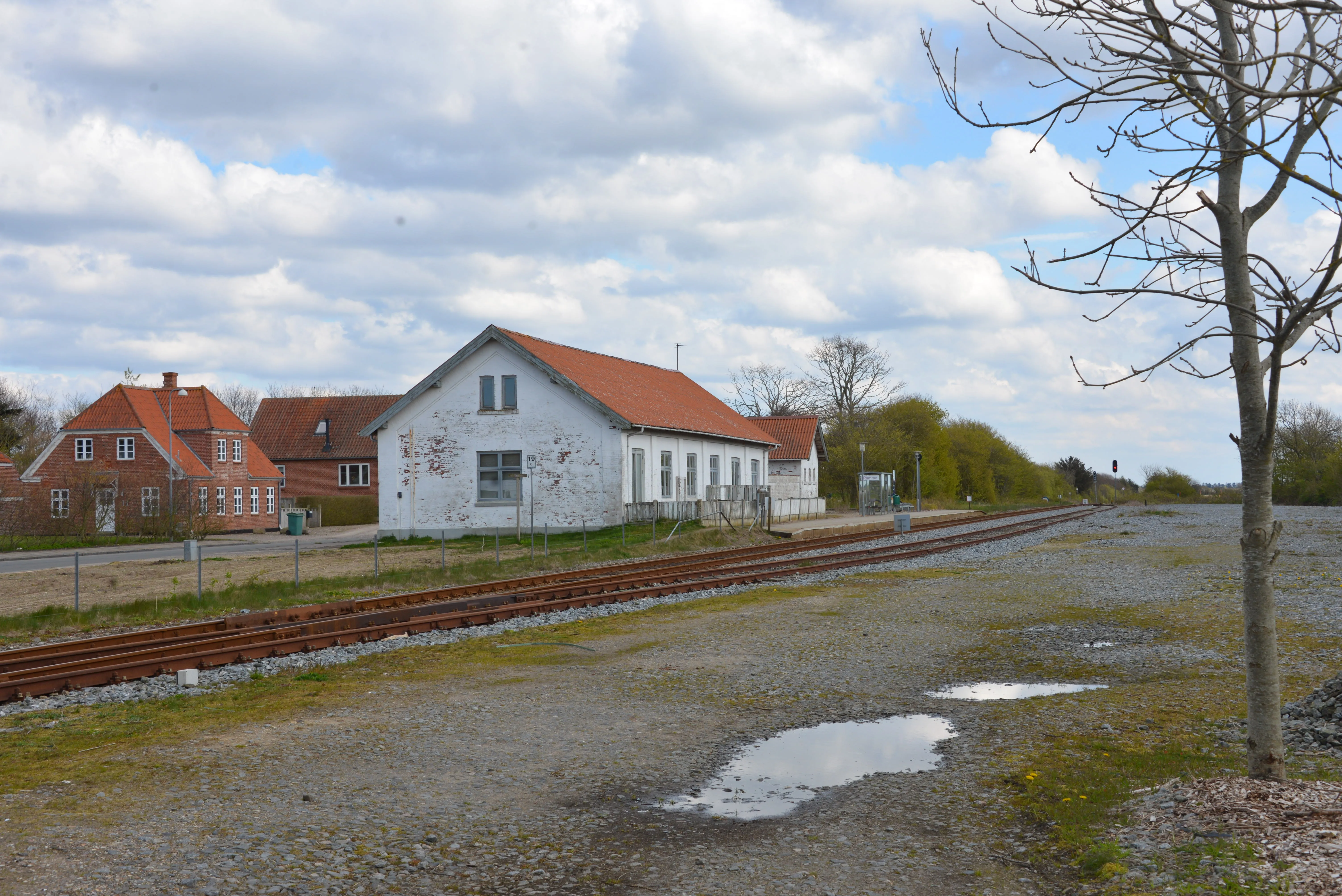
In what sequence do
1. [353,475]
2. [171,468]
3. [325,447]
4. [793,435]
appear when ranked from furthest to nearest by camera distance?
[325,447] → [353,475] → [793,435] → [171,468]

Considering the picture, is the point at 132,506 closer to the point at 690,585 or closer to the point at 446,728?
the point at 690,585

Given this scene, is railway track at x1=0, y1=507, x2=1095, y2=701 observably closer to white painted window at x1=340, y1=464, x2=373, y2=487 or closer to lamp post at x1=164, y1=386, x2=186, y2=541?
lamp post at x1=164, y1=386, x2=186, y2=541

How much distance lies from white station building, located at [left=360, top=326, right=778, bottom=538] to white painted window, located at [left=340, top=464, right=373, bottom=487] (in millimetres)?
25845

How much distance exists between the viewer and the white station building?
1372 inches

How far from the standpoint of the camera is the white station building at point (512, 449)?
34.8 metres

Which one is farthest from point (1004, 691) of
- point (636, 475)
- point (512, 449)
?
point (512, 449)

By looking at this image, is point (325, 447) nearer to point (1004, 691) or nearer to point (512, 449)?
point (512, 449)

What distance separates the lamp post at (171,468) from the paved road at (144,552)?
129 centimetres

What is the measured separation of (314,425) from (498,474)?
32.3 meters

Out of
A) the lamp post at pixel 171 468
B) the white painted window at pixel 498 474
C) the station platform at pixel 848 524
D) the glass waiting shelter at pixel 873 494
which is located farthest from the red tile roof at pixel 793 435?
the lamp post at pixel 171 468

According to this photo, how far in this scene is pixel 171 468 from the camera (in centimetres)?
4781

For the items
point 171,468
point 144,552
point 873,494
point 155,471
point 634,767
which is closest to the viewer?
point 634,767

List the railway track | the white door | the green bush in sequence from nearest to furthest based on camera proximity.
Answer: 1. the railway track
2. the white door
3. the green bush

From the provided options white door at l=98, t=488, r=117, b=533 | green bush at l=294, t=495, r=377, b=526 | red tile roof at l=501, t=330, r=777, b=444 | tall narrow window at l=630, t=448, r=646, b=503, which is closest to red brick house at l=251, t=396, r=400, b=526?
green bush at l=294, t=495, r=377, b=526
